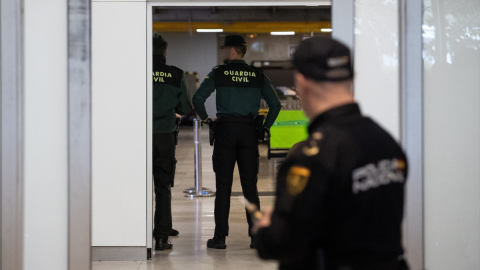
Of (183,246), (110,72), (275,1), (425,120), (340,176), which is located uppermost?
(275,1)

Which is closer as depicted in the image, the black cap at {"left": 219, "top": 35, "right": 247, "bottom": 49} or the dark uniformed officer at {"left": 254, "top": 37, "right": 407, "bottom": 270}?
the dark uniformed officer at {"left": 254, "top": 37, "right": 407, "bottom": 270}

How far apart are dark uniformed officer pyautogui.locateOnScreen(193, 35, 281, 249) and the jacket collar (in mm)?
2507

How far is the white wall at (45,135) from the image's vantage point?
2.93 m

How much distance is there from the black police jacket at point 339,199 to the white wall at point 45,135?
2096 mm


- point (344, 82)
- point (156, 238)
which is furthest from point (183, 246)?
point (344, 82)

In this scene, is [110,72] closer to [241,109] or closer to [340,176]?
[241,109]

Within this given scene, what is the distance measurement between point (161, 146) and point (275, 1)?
1396 millimetres

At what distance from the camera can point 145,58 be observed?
329 cm

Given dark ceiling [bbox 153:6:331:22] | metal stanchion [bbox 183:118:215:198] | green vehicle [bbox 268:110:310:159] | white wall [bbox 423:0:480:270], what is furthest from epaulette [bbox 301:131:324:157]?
dark ceiling [bbox 153:6:331:22]

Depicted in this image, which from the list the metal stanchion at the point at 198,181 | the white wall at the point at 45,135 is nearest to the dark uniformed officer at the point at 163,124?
the white wall at the point at 45,135

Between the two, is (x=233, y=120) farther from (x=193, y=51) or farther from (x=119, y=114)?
(x=193, y=51)

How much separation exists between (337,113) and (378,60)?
72.5 inches

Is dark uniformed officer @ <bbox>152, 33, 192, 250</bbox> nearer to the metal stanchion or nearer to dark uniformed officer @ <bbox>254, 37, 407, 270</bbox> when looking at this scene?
the metal stanchion

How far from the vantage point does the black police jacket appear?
1111 millimetres
